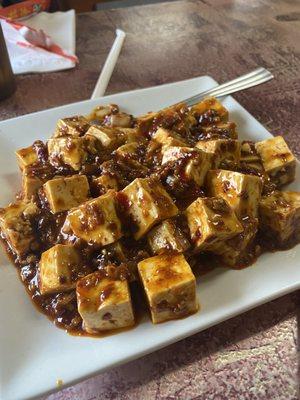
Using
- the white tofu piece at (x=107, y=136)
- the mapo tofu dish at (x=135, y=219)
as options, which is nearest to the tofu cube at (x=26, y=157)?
the mapo tofu dish at (x=135, y=219)

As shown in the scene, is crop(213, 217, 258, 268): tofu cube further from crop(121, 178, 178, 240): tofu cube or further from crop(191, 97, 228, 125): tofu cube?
crop(191, 97, 228, 125): tofu cube

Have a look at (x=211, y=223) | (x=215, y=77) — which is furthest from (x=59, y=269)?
(x=215, y=77)

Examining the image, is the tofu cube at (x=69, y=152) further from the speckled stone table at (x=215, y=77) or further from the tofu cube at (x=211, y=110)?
the speckled stone table at (x=215, y=77)

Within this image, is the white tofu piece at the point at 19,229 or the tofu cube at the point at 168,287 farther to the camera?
the white tofu piece at the point at 19,229

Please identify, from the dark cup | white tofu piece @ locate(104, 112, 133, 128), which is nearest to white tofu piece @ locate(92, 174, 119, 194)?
white tofu piece @ locate(104, 112, 133, 128)

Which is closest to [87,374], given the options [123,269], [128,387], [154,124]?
[128,387]
